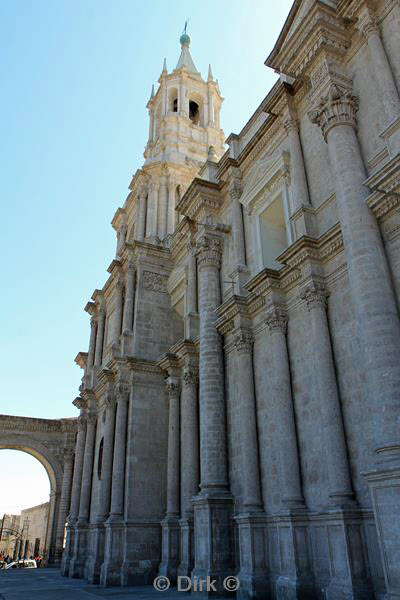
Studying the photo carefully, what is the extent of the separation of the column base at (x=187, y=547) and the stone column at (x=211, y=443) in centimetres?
164

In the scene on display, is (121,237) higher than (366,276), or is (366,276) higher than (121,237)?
(121,237)

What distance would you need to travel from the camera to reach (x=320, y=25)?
11.7 m

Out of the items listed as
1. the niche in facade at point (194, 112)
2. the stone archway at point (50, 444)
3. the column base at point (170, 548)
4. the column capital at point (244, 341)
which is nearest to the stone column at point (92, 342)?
the stone archway at point (50, 444)

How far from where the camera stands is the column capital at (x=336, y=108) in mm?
10969

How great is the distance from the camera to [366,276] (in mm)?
9148

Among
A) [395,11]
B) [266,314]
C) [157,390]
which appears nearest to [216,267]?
[266,314]

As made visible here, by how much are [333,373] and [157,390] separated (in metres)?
10.6

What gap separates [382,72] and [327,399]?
707cm

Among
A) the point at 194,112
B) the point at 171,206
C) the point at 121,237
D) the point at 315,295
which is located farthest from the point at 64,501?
the point at 315,295

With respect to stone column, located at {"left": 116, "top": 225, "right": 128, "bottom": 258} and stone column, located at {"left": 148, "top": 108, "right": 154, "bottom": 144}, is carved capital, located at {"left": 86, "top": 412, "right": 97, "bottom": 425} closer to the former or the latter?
stone column, located at {"left": 116, "top": 225, "right": 128, "bottom": 258}

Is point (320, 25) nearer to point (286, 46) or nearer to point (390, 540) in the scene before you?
point (286, 46)

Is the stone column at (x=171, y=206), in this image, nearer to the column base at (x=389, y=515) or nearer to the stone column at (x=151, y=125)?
the stone column at (x=151, y=125)

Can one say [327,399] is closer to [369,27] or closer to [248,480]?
[248,480]

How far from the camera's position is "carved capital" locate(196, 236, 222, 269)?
17.1m
